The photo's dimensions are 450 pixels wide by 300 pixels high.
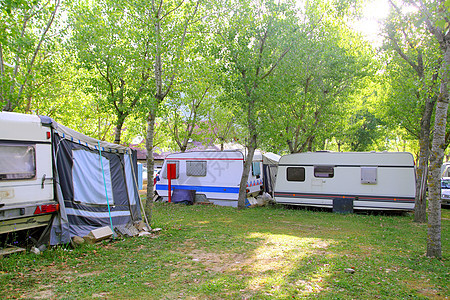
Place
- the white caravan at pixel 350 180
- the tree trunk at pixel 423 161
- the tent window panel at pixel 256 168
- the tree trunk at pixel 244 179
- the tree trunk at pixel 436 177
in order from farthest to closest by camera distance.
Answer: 1. the tent window panel at pixel 256 168
2. the tree trunk at pixel 244 179
3. the white caravan at pixel 350 180
4. the tree trunk at pixel 423 161
5. the tree trunk at pixel 436 177


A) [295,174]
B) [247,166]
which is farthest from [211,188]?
[295,174]

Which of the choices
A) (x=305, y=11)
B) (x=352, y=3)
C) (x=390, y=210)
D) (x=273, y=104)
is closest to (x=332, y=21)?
(x=305, y=11)

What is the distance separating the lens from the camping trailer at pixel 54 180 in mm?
6351

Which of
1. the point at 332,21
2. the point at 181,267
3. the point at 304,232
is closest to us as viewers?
the point at 181,267

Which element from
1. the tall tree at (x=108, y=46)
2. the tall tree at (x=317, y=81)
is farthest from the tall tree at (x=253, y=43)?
the tall tree at (x=108, y=46)

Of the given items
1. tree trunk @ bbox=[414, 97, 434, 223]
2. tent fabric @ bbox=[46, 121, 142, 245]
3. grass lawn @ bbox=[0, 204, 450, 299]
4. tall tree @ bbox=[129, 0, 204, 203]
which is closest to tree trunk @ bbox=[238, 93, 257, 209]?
tall tree @ bbox=[129, 0, 204, 203]

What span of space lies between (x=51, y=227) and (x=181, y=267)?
2.88 meters

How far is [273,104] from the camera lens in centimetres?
1513

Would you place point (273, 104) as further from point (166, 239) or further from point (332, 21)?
point (166, 239)

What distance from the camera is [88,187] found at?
25.7 ft

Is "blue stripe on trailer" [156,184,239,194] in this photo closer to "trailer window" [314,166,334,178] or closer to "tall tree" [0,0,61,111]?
"trailer window" [314,166,334,178]

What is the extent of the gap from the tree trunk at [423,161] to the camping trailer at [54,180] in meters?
9.10

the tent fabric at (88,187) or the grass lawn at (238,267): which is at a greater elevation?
the tent fabric at (88,187)

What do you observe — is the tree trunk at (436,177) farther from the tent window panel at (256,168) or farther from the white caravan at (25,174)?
the tent window panel at (256,168)
